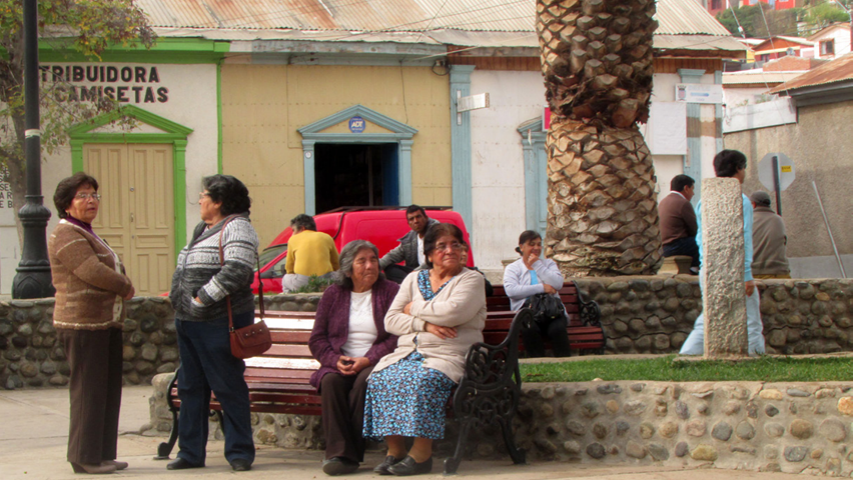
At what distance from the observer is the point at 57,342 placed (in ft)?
30.2

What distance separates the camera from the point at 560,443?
591 centimetres

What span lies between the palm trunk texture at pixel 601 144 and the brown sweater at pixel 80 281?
5.84m

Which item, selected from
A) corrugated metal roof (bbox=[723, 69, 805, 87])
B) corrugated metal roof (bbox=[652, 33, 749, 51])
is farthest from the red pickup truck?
corrugated metal roof (bbox=[723, 69, 805, 87])

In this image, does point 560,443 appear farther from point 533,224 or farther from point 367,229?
point 533,224

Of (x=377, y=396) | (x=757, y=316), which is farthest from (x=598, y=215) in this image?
(x=377, y=396)

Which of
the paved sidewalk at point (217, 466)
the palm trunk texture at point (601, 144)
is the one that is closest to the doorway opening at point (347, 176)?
the palm trunk texture at point (601, 144)

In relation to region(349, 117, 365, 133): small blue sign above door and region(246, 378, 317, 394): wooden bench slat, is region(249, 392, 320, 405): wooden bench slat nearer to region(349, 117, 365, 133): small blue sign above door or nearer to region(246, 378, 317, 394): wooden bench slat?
region(246, 378, 317, 394): wooden bench slat

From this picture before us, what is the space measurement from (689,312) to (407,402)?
5.60 m

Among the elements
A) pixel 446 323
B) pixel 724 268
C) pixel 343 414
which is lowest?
pixel 343 414

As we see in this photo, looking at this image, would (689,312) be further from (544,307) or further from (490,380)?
(490,380)

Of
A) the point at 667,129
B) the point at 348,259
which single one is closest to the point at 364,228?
the point at 348,259

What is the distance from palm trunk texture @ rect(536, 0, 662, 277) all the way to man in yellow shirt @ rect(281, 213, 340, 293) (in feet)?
8.21

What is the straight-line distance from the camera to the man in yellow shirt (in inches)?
421

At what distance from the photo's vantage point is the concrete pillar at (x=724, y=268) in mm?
6254
